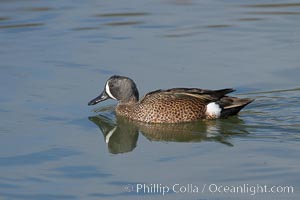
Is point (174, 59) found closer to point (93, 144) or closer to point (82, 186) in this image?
point (93, 144)

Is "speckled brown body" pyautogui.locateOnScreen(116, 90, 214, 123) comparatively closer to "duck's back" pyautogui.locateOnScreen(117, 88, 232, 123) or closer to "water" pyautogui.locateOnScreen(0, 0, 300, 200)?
"duck's back" pyautogui.locateOnScreen(117, 88, 232, 123)

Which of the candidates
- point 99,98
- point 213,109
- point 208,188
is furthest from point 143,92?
point 208,188

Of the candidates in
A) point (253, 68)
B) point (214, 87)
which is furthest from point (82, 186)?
point (253, 68)

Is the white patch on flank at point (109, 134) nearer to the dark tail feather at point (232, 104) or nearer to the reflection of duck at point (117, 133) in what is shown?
the reflection of duck at point (117, 133)

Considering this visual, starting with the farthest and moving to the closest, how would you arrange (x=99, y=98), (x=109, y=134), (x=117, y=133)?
(x=99, y=98) → (x=117, y=133) → (x=109, y=134)

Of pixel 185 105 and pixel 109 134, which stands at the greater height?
pixel 185 105

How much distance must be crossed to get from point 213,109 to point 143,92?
1.26 meters

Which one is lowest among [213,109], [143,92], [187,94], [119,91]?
[213,109]

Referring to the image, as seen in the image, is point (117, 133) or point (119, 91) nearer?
point (117, 133)

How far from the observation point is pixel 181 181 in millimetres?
9219

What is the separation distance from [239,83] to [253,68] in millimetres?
648

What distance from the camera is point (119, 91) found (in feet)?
40.6

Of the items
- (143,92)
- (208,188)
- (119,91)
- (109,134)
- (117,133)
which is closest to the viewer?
(208,188)

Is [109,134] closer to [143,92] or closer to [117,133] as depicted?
[117,133]
